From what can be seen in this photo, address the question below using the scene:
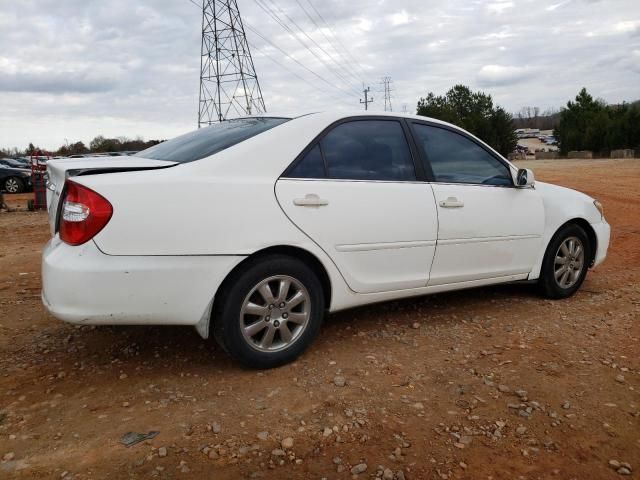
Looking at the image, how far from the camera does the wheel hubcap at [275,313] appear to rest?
3117 millimetres

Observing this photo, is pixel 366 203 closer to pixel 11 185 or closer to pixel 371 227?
pixel 371 227

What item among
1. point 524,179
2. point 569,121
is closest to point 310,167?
point 524,179

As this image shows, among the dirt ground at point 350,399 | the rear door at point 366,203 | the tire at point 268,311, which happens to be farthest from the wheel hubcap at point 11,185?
the tire at point 268,311

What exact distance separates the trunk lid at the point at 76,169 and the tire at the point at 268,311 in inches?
31.3

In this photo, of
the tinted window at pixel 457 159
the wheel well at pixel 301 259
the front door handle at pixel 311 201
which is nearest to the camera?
the wheel well at pixel 301 259

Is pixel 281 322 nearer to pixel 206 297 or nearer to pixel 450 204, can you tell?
pixel 206 297

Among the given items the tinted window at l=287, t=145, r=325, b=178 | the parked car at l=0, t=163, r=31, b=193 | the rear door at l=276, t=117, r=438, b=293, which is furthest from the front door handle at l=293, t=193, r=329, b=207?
the parked car at l=0, t=163, r=31, b=193

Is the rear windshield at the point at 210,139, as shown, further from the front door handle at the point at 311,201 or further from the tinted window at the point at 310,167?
the front door handle at the point at 311,201

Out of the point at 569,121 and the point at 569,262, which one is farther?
the point at 569,121

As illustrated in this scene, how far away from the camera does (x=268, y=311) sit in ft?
10.4

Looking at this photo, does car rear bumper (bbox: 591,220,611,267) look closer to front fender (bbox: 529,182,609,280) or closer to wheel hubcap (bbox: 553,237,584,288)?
front fender (bbox: 529,182,609,280)

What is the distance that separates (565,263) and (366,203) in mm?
2193

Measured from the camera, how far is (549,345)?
3.61 metres

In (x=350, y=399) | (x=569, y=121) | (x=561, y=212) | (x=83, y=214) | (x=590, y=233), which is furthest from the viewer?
(x=569, y=121)
